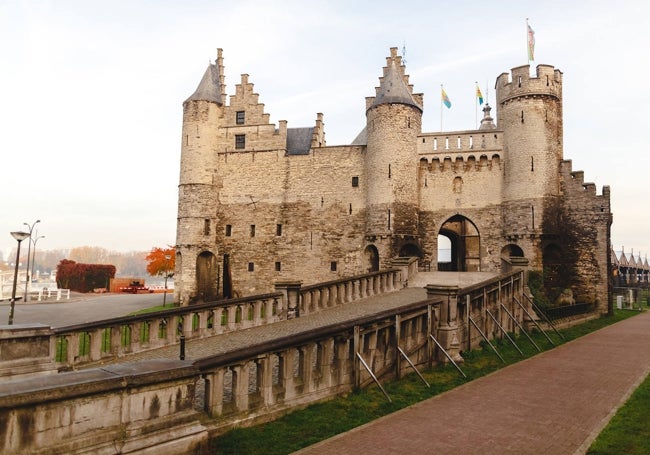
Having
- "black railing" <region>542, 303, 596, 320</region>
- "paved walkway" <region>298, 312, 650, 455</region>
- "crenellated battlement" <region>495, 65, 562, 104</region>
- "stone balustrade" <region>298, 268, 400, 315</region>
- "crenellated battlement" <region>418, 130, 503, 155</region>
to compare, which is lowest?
"paved walkway" <region>298, 312, 650, 455</region>

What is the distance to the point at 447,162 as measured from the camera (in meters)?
31.0

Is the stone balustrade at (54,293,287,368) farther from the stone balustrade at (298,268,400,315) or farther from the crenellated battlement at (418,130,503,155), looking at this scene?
the crenellated battlement at (418,130,503,155)

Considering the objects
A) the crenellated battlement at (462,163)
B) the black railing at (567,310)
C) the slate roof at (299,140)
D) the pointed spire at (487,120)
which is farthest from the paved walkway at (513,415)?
the pointed spire at (487,120)

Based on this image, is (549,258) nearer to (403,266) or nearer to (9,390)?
(403,266)

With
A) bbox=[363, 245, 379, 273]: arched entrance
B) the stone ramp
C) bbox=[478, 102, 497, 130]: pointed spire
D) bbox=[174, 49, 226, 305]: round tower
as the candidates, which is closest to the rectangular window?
bbox=[174, 49, 226, 305]: round tower

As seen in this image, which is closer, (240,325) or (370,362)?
(370,362)

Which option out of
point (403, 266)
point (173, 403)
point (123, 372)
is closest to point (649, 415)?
point (173, 403)

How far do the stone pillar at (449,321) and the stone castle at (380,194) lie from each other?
47.3 ft

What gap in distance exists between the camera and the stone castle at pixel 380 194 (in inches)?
1127

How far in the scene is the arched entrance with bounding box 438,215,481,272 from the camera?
3434cm

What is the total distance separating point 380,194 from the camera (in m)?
30.4

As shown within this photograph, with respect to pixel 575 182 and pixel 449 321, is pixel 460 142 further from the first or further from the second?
pixel 449 321

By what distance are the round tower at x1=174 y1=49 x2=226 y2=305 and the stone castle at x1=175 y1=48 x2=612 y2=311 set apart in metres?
0.07

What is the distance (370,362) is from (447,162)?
23470mm
